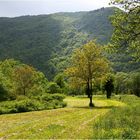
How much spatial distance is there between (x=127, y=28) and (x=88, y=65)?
38.4m

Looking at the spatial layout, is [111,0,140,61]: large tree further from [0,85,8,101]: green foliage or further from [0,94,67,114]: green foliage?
[0,85,8,101]: green foliage

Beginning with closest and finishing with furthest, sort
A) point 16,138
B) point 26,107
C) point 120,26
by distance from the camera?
point 16,138 < point 120,26 < point 26,107

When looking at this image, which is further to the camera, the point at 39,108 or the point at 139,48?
the point at 39,108

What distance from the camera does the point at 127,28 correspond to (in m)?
31.2

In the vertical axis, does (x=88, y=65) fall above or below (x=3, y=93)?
above

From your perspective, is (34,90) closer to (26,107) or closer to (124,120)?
(26,107)

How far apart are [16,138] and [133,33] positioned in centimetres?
1346

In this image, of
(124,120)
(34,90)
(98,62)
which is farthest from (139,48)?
(34,90)

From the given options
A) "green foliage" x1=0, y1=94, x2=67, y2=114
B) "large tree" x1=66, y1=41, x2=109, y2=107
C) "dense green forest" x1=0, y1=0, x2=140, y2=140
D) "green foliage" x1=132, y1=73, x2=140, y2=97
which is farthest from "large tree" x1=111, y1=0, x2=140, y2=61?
"green foliage" x1=132, y1=73, x2=140, y2=97

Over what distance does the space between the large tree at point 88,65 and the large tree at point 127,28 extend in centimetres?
3676

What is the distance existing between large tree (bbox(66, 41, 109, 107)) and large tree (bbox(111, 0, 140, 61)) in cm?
3676

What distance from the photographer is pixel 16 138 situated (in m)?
24.0

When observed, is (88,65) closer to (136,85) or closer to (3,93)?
(3,93)

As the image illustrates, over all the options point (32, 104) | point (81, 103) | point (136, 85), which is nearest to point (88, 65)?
point (81, 103)
